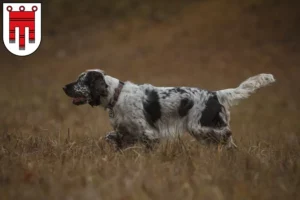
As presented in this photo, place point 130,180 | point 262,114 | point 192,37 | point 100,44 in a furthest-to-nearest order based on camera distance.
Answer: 1. point 100,44
2. point 192,37
3. point 262,114
4. point 130,180

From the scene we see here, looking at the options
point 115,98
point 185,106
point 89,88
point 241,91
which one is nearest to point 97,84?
point 89,88

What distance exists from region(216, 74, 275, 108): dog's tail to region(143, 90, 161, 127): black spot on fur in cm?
72

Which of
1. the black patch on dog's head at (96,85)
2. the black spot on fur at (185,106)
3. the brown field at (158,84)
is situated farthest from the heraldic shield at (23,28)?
the black spot on fur at (185,106)

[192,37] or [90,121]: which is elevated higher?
[192,37]

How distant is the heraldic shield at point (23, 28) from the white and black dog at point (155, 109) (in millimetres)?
1745

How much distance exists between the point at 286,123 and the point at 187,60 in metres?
12.5

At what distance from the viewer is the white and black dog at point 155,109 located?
575 cm

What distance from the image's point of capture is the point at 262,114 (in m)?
10.9

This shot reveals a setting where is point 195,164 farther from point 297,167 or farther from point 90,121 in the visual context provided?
point 90,121

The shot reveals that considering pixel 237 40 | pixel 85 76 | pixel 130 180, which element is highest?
pixel 237 40

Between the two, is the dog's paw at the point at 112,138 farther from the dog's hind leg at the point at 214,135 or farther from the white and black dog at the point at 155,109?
the dog's hind leg at the point at 214,135

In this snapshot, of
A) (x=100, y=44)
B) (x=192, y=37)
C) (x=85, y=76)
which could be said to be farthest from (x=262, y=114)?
(x=100, y=44)

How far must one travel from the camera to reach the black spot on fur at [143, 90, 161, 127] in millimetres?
5844

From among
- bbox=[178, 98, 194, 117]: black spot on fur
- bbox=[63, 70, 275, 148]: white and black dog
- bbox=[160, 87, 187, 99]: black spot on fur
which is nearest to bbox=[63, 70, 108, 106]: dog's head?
bbox=[63, 70, 275, 148]: white and black dog
